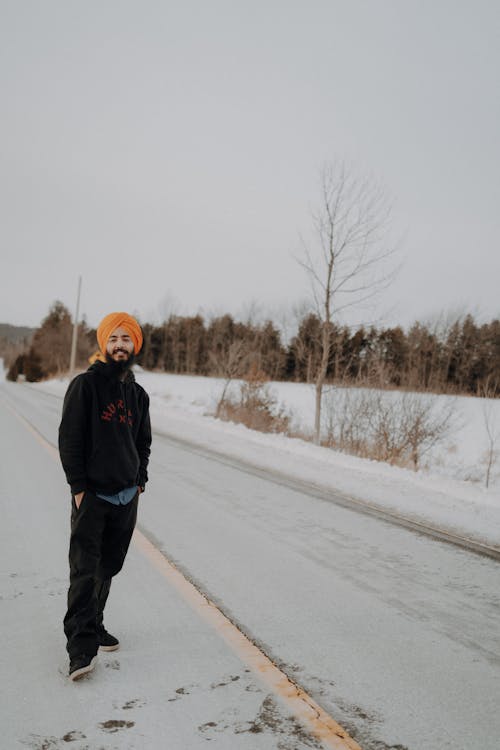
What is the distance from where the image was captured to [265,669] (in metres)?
3.12

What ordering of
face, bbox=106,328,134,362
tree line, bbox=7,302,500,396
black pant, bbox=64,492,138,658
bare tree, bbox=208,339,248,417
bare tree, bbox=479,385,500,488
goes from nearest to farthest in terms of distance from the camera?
black pant, bbox=64,492,138,658, face, bbox=106,328,134,362, bare tree, bbox=479,385,500,488, tree line, bbox=7,302,500,396, bare tree, bbox=208,339,248,417

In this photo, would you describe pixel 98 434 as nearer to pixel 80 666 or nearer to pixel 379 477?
pixel 80 666

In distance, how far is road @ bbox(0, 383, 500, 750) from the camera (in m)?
2.62

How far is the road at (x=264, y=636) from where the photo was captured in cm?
262

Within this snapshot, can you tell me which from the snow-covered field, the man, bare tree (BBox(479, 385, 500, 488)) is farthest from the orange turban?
bare tree (BBox(479, 385, 500, 488))

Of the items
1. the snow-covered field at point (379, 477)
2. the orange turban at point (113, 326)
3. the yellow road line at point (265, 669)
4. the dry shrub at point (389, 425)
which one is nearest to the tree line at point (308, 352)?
the dry shrub at point (389, 425)

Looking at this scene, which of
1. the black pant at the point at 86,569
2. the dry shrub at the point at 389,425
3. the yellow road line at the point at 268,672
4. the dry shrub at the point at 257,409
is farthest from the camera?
the dry shrub at the point at 257,409

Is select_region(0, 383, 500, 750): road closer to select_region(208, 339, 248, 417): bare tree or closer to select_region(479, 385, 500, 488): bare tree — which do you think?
select_region(479, 385, 500, 488): bare tree

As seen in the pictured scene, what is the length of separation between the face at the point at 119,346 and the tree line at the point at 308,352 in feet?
38.9

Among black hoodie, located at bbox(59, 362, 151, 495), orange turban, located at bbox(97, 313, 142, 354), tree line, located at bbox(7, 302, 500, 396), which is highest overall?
tree line, located at bbox(7, 302, 500, 396)

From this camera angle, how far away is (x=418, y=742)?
2533 millimetres

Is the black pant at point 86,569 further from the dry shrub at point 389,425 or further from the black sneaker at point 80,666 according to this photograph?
the dry shrub at point 389,425

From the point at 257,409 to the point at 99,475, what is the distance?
675 inches

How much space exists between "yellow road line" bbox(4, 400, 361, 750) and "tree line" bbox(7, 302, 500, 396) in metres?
10.9
